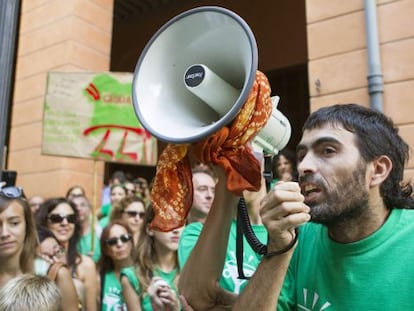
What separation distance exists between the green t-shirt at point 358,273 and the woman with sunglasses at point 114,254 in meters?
2.11

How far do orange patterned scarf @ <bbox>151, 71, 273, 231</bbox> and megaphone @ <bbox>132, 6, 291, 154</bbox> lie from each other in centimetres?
5

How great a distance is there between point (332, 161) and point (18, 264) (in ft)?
6.94

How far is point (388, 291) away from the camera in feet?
5.04

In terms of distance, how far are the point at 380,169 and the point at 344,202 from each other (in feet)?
0.82

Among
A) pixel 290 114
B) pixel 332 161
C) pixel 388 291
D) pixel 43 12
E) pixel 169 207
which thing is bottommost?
pixel 388 291

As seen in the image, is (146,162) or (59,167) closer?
(146,162)

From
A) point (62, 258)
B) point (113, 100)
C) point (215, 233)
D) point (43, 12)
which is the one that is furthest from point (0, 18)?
point (43, 12)

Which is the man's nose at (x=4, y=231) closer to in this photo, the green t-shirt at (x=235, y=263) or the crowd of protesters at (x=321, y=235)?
the crowd of protesters at (x=321, y=235)

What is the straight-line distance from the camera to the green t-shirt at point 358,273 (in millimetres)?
1540

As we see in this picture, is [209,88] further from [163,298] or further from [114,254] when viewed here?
[114,254]

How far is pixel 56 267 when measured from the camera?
123 inches

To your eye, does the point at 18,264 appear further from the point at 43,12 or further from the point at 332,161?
the point at 43,12

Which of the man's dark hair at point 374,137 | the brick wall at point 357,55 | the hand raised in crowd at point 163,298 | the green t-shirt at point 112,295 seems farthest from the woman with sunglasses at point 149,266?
the brick wall at point 357,55

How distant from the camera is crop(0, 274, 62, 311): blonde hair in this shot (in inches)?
90.4
